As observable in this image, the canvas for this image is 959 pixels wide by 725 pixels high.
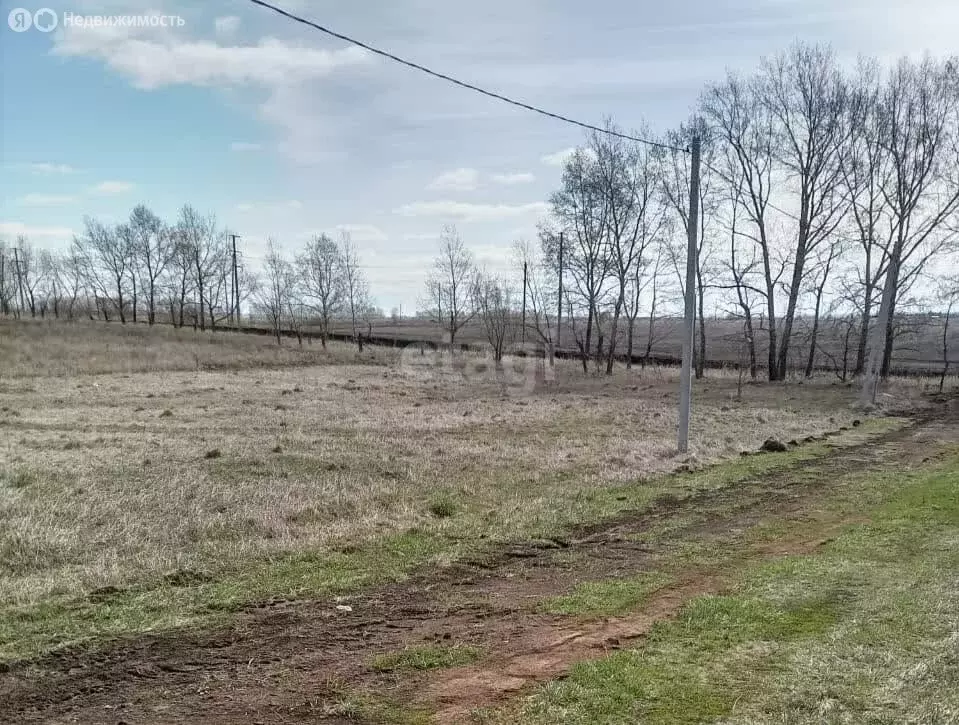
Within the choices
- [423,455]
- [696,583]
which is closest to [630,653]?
[696,583]

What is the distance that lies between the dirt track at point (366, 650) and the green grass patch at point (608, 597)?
14cm

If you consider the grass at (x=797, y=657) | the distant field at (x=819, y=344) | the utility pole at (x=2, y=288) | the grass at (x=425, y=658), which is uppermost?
the utility pole at (x=2, y=288)

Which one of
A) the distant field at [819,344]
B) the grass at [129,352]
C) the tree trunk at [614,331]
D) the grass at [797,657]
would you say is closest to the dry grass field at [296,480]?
the grass at [797,657]

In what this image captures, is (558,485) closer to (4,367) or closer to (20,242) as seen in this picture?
(4,367)

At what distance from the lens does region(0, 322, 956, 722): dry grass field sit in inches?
228

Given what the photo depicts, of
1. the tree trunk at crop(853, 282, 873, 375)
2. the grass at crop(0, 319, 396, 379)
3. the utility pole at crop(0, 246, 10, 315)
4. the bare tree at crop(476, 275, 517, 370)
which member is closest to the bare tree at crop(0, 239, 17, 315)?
the utility pole at crop(0, 246, 10, 315)

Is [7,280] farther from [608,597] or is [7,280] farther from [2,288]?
[608,597]

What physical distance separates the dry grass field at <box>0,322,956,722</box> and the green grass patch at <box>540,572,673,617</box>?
4.32ft

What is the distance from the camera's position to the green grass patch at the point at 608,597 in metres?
5.27

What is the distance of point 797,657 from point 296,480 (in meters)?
7.11

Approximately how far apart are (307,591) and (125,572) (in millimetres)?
1652

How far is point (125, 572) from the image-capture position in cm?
597

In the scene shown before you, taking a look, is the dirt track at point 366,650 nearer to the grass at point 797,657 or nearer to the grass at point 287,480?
the grass at point 797,657

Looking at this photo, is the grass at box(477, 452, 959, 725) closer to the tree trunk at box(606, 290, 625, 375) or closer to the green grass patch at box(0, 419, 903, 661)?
the green grass patch at box(0, 419, 903, 661)
